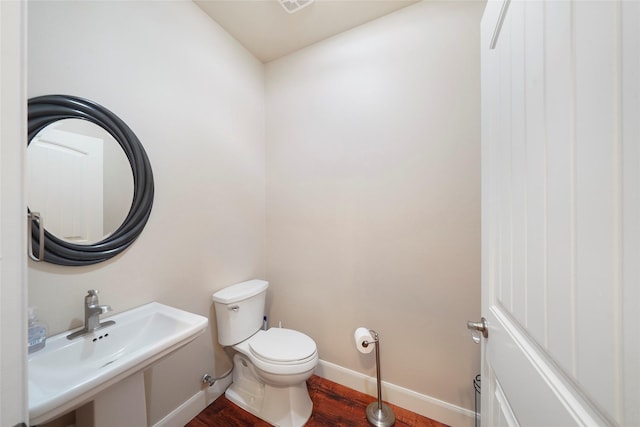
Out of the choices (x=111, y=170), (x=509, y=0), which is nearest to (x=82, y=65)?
(x=111, y=170)

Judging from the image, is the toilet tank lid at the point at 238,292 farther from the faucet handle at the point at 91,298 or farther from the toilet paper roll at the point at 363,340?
the toilet paper roll at the point at 363,340

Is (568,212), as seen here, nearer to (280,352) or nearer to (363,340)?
(363,340)

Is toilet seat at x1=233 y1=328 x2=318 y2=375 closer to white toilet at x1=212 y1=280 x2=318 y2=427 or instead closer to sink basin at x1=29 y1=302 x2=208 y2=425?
white toilet at x1=212 y1=280 x2=318 y2=427

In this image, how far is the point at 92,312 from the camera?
96 centimetres

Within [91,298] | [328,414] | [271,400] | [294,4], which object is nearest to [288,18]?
[294,4]

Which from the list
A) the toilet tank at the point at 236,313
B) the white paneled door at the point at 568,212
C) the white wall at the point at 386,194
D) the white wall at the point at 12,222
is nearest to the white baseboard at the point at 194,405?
the toilet tank at the point at 236,313

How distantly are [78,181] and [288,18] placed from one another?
61.6 inches

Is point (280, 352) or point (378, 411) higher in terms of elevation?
point (280, 352)

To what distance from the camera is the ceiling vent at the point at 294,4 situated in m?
1.42

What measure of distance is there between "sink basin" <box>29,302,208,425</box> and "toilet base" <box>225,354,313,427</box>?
0.72 metres

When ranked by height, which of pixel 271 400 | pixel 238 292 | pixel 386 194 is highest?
pixel 386 194

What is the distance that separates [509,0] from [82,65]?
1.60 meters

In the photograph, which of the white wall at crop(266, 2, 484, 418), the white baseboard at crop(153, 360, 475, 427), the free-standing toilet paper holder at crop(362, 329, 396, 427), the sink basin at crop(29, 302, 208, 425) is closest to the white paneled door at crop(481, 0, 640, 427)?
the white wall at crop(266, 2, 484, 418)

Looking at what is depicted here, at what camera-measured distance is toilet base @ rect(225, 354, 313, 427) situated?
53.4 inches
